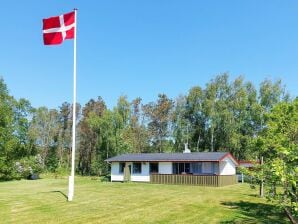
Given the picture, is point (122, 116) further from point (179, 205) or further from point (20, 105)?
point (179, 205)

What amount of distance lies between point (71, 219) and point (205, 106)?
41.2 metres

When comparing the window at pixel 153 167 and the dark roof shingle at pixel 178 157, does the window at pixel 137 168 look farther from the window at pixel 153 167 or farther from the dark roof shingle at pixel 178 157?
the window at pixel 153 167

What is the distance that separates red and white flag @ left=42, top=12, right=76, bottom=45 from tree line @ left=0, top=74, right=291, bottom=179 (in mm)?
27045

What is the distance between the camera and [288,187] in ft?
25.0

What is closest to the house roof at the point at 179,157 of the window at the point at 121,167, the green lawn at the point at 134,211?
the window at the point at 121,167

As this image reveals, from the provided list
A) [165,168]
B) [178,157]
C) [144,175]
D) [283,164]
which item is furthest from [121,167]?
[283,164]

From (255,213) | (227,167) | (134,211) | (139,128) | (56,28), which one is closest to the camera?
(134,211)

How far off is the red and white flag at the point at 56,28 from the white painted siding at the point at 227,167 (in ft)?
67.9

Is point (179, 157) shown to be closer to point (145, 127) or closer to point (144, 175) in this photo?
point (144, 175)

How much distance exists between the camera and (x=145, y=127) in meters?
58.4

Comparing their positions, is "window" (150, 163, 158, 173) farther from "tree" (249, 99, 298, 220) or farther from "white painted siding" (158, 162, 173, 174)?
"tree" (249, 99, 298, 220)

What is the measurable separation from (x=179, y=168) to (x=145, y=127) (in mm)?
24664

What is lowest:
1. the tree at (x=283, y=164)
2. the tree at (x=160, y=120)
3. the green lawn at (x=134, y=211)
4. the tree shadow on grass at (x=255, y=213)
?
the tree shadow on grass at (x=255, y=213)

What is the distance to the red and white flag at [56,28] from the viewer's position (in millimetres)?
18031
